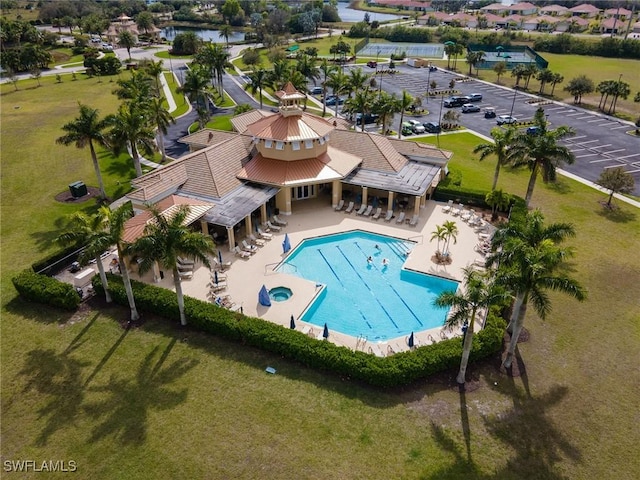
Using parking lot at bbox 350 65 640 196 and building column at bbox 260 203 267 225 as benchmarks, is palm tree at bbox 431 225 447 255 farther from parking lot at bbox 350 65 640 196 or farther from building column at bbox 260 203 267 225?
parking lot at bbox 350 65 640 196

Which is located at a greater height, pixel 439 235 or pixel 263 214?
pixel 439 235

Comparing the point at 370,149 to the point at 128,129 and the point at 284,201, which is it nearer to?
the point at 284,201

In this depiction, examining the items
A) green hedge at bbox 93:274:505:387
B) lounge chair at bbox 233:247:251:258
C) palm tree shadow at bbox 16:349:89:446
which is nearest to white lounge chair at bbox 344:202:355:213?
lounge chair at bbox 233:247:251:258

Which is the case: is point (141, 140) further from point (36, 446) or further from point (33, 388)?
point (36, 446)

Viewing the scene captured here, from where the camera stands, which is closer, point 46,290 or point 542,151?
point 46,290

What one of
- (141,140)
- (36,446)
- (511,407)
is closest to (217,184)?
(141,140)

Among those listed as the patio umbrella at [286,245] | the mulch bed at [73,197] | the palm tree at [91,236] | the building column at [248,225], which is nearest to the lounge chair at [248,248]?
the building column at [248,225]

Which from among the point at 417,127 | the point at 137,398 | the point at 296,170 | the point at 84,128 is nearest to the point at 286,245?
the point at 296,170
